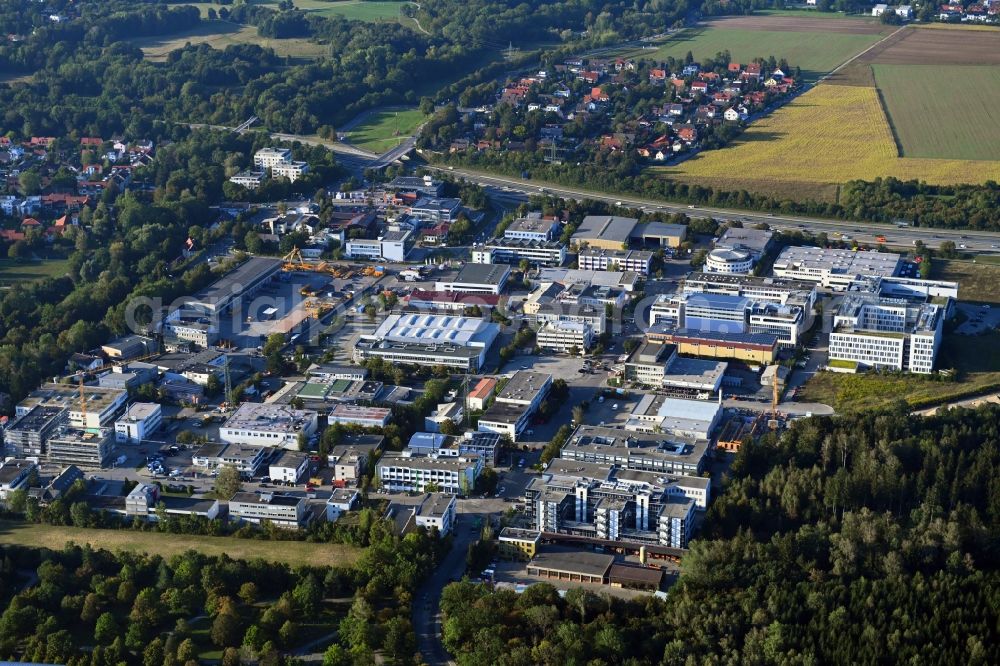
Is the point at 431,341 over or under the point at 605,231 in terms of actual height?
under

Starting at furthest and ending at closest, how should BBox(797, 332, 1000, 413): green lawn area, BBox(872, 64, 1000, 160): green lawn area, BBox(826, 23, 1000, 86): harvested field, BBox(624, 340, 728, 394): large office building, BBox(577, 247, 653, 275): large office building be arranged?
BBox(826, 23, 1000, 86): harvested field < BBox(872, 64, 1000, 160): green lawn area < BBox(577, 247, 653, 275): large office building < BBox(624, 340, 728, 394): large office building < BBox(797, 332, 1000, 413): green lawn area

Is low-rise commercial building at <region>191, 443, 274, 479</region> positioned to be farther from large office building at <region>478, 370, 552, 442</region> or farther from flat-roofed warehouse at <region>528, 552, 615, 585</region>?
flat-roofed warehouse at <region>528, 552, 615, 585</region>

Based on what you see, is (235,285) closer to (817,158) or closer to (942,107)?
(817,158)

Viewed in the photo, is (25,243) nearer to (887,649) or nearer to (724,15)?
(887,649)

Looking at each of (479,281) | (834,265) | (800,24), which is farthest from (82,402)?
(800,24)

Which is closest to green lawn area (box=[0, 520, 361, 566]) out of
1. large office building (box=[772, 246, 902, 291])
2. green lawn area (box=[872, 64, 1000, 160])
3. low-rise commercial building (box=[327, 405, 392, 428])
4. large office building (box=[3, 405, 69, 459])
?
large office building (box=[3, 405, 69, 459])

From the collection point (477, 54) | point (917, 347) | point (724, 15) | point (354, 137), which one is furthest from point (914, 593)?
point (724, 15)

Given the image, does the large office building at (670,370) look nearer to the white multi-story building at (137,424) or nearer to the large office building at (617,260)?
the large office building at (617,260)
